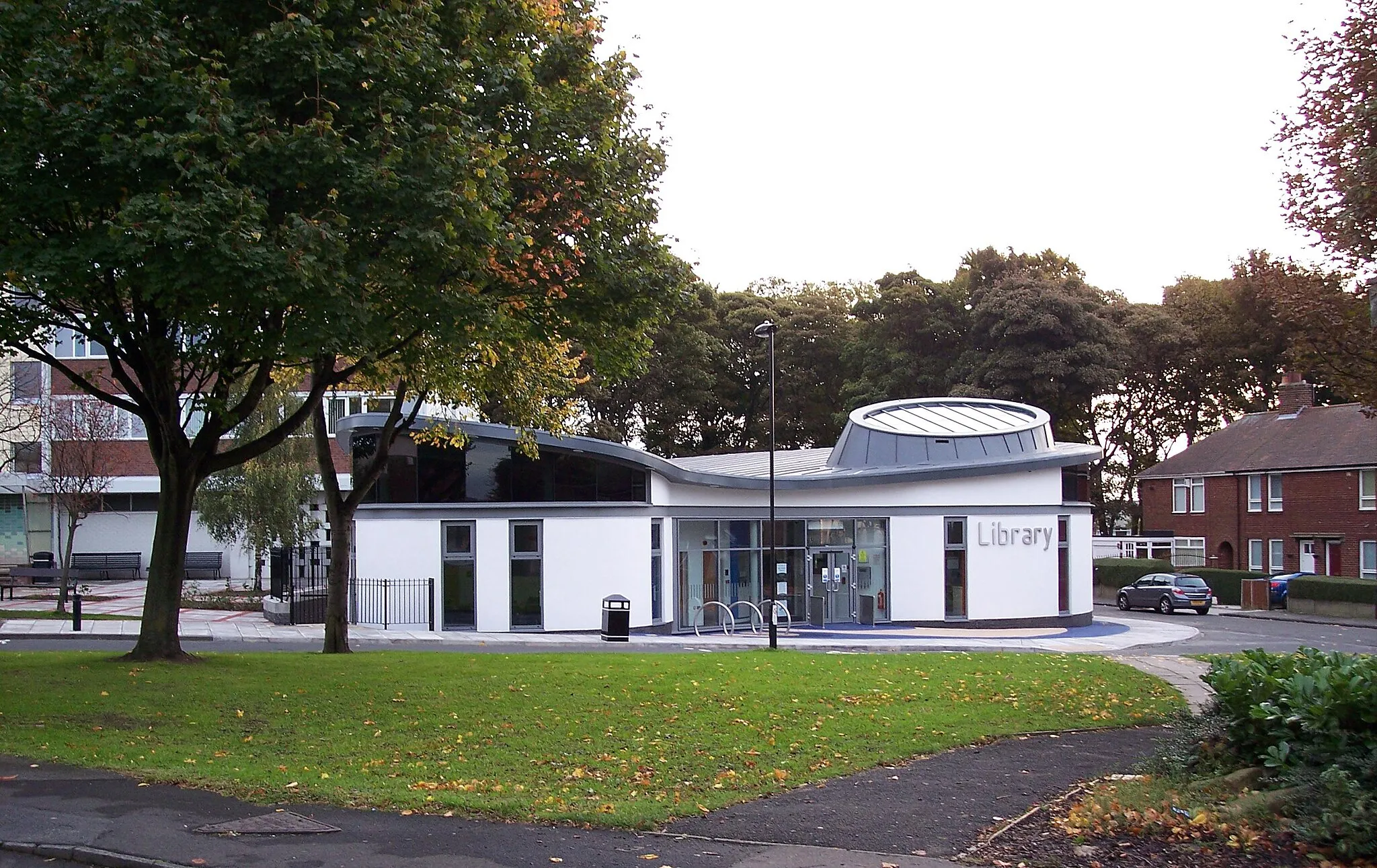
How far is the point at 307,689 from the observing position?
14398mm

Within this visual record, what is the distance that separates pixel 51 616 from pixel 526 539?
11278mm

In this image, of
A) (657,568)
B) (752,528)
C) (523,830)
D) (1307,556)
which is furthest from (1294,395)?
(523,830)

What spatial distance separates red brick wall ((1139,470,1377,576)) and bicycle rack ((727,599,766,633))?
28331 mm

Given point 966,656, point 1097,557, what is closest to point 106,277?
point 966,656

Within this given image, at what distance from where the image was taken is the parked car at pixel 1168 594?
44312mm

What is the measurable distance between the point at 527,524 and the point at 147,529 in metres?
25.4

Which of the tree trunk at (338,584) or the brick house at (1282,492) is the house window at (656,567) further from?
the brick house at (1282,492)

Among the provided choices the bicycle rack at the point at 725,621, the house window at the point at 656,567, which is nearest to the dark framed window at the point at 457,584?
the house window at the point at 656,567

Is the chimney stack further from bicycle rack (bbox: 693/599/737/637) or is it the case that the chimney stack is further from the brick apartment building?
the brick apartment building

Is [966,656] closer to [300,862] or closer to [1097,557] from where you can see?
[300,862]

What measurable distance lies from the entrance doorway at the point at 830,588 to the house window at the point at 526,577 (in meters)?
9.12

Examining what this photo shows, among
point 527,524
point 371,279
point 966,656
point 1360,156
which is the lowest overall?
point 966,656

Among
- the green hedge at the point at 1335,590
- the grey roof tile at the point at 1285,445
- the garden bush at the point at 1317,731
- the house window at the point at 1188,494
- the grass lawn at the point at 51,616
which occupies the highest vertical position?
the grey roof tile at the point at 1285,445

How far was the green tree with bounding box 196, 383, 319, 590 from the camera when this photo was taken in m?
35.2
